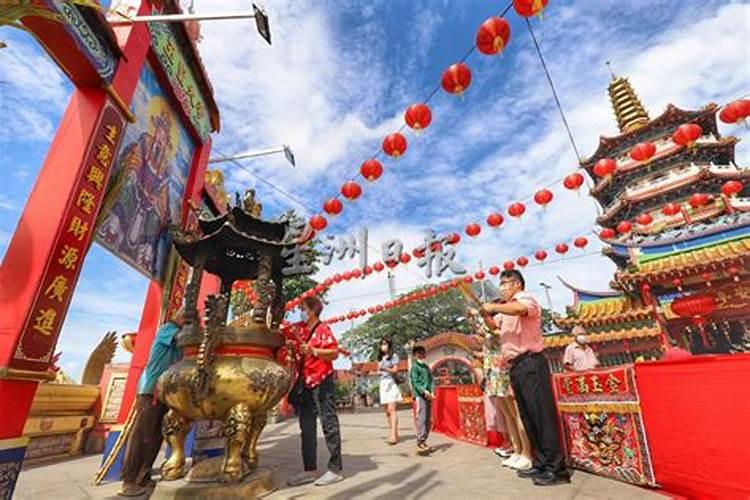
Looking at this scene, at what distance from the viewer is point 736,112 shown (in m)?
6.52

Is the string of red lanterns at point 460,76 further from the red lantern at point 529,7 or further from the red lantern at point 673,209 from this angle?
the red lantern at point 673,209

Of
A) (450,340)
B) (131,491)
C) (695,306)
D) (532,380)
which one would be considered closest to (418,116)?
(532,380)

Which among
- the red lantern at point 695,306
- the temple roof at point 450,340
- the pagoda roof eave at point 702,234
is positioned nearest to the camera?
the red lantern at point 695,306

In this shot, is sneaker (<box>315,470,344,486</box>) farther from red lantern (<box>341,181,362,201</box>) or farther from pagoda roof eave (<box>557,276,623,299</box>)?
pagoda roof eave (<box>557,276,623,299</box>)

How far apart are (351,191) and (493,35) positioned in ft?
12.0

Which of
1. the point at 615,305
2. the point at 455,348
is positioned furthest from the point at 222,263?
the point at 455,348

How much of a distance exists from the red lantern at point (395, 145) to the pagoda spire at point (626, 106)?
926 inches

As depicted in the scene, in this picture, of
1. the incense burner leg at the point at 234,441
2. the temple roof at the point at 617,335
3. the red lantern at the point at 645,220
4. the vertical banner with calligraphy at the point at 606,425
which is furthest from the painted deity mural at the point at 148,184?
the red lantern at the point at 645,220

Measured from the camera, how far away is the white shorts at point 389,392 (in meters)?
6.12

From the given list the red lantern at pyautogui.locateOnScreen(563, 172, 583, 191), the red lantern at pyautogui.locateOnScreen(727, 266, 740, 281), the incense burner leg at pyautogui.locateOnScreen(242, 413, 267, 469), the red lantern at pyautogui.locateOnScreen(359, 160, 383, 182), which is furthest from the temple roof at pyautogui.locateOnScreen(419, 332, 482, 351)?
the incense burner leg at pyautogui.locateOnScreen(242, 413, 267, 469)

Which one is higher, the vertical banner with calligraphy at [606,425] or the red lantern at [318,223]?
the red lantern at [318,223]

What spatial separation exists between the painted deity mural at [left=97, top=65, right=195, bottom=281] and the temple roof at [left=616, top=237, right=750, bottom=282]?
1474 centimetres

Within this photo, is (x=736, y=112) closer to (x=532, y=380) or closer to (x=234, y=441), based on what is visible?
(x=532, y=380)

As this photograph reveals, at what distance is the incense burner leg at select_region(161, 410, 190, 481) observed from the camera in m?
3.02
